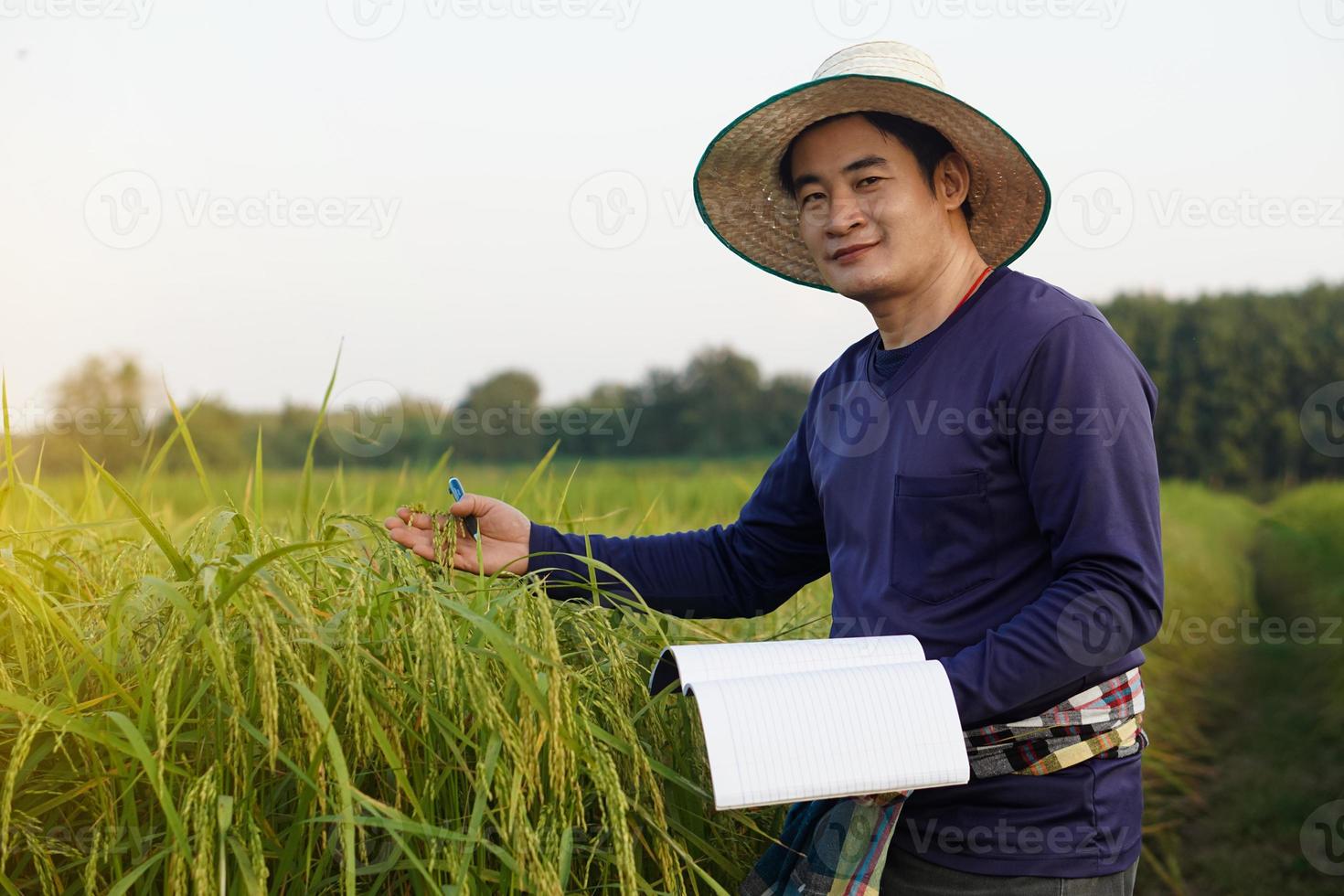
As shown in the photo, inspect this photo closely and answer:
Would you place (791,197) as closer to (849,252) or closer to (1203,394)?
(849,252)

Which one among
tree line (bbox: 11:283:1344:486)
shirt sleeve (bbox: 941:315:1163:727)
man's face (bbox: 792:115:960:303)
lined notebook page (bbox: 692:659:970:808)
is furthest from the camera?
tree line (bbox: 11:283:1344:486)

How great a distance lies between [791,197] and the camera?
255 centimetres

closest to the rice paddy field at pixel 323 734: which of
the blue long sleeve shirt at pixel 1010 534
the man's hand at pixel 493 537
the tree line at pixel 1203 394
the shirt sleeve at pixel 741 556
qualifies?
the man's hand at pixel 493 537

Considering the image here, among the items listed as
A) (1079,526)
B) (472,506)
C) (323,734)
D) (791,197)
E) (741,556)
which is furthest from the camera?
(791,197)

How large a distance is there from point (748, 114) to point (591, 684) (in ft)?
3.93

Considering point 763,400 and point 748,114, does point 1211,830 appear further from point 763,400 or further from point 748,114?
point 763,400

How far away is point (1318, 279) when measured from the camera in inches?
1104

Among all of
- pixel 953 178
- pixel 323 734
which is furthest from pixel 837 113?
pixel 323 734

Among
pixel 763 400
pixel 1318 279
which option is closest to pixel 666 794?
pixel 763 400

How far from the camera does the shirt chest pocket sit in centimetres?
183

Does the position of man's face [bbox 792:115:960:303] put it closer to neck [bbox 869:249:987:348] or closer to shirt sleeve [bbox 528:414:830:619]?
neck [bbox 869:249:987:348]

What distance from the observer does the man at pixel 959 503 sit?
1.65 meters

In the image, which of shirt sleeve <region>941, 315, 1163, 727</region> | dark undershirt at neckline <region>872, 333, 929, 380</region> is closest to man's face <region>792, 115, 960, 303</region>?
dark undershirt at neckline <region>872, 333, 929, 380</region>

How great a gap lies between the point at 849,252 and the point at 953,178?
1.08 ft
